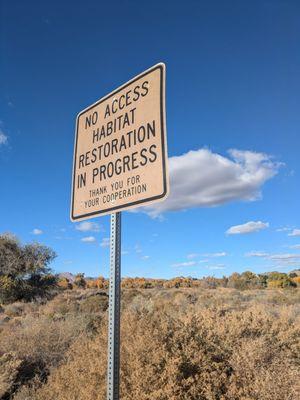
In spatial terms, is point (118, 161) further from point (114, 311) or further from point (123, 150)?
point (114, 311)

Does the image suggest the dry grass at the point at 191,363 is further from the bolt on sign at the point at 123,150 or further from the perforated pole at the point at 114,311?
the bolt on sign at the point at 123,150

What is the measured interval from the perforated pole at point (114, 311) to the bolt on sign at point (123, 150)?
0.18m

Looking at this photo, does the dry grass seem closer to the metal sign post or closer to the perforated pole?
the perforated pole

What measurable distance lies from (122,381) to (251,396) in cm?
152

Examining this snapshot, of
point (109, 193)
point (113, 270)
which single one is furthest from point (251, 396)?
point (109, 193)

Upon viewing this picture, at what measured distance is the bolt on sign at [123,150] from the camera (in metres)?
2.75

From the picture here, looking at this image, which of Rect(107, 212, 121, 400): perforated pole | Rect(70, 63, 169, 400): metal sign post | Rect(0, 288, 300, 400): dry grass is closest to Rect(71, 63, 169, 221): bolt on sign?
Rect(70, 63, 169, 400): metal sign post

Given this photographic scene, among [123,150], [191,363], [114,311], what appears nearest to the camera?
[114,311]

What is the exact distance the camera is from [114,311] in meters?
2.86

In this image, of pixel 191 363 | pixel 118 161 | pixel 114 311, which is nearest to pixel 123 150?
pixel 118 161

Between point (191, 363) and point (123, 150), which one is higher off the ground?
point (123, 150)

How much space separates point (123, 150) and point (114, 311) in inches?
45.6

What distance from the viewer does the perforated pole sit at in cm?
274

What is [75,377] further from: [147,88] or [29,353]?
[147,88]
